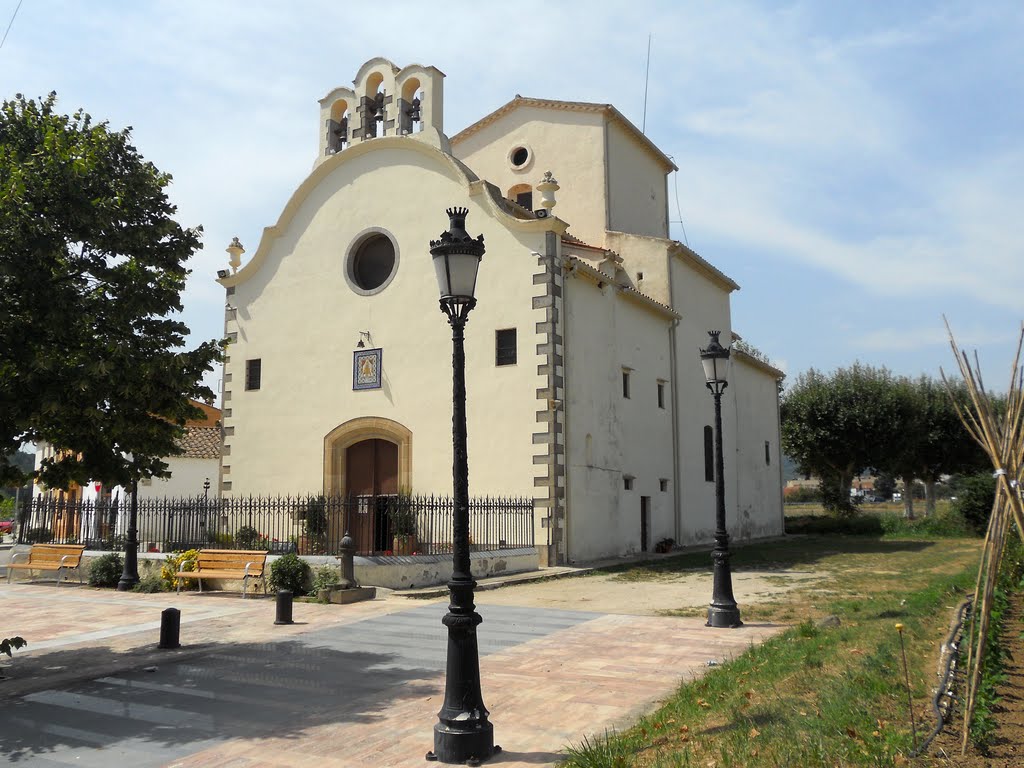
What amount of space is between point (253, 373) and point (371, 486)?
549 cm

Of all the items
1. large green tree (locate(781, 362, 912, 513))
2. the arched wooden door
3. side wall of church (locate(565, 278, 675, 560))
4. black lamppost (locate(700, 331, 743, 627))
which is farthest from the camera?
large green tree (locate(781, 362, 912, 513))

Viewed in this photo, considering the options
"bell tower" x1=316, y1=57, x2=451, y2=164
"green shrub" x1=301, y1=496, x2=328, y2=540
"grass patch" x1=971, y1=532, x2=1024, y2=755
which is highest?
"bell tower" x1=316, y1=57, x2=451, y2=164

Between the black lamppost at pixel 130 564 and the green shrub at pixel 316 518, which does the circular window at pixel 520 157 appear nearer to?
the green shrub at pixel 316 518

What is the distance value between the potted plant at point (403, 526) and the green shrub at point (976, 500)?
72.2 feet

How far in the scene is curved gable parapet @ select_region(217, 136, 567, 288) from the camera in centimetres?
2098

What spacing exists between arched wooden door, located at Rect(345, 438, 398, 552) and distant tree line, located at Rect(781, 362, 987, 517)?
87.3ft

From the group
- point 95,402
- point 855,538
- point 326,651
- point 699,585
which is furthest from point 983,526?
point 95,402

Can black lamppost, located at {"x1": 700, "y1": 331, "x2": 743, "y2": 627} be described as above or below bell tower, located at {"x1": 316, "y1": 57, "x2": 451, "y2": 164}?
below

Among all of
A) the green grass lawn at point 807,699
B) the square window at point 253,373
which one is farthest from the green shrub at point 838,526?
the square window at point 253,373

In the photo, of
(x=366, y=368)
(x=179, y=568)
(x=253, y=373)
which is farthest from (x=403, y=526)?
(x=253, y=373)

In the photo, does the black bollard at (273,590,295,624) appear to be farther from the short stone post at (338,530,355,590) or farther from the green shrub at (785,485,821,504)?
the green shrub at (785,485,821,504)

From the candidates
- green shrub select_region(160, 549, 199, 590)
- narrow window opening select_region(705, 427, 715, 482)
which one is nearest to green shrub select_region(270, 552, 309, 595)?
green shrub select_region(160, 549, 199, 590)

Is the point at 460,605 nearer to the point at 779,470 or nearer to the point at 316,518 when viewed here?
the point at 316,518

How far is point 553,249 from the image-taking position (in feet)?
67.5
